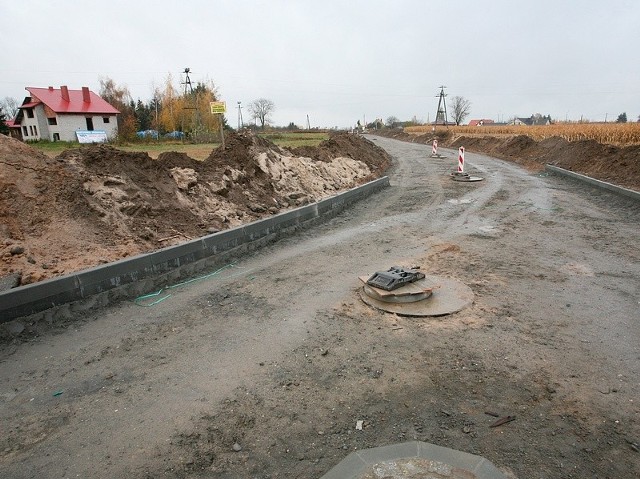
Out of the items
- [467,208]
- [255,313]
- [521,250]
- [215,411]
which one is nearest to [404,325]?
[255,313]

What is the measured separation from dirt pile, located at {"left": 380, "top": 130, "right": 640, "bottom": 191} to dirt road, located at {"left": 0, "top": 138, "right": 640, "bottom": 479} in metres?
9.30

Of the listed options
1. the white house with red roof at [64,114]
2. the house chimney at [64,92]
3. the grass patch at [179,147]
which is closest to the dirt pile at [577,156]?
the grass patch at [179,147]

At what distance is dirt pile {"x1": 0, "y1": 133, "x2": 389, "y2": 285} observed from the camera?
610cm

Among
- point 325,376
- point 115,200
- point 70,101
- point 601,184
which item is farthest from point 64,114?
point 325,376

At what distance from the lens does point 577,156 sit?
18.8m

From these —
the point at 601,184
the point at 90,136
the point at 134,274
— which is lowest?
the point at 134,274

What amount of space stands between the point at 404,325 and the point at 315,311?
1154 mm

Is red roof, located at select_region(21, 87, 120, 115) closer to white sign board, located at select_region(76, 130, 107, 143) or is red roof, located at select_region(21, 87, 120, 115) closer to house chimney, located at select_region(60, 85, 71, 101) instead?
house chimney, located at select_region(60, 85, 71, 101)

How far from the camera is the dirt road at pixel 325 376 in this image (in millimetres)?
3002

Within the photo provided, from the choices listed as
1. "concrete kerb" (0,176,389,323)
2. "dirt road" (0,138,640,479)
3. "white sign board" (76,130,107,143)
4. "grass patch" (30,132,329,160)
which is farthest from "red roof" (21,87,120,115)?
"dirt road" (0,138,640,479)

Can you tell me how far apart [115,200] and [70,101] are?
54.8 m

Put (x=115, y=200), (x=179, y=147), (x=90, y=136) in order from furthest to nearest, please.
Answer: (x=90, y=136) < (x=179, y=147) < (x=115, y=200)

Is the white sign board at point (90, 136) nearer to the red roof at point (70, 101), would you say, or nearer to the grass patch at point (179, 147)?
the red roof at point (70, 101)

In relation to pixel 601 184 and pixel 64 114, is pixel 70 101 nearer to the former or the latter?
pixel 64 114
